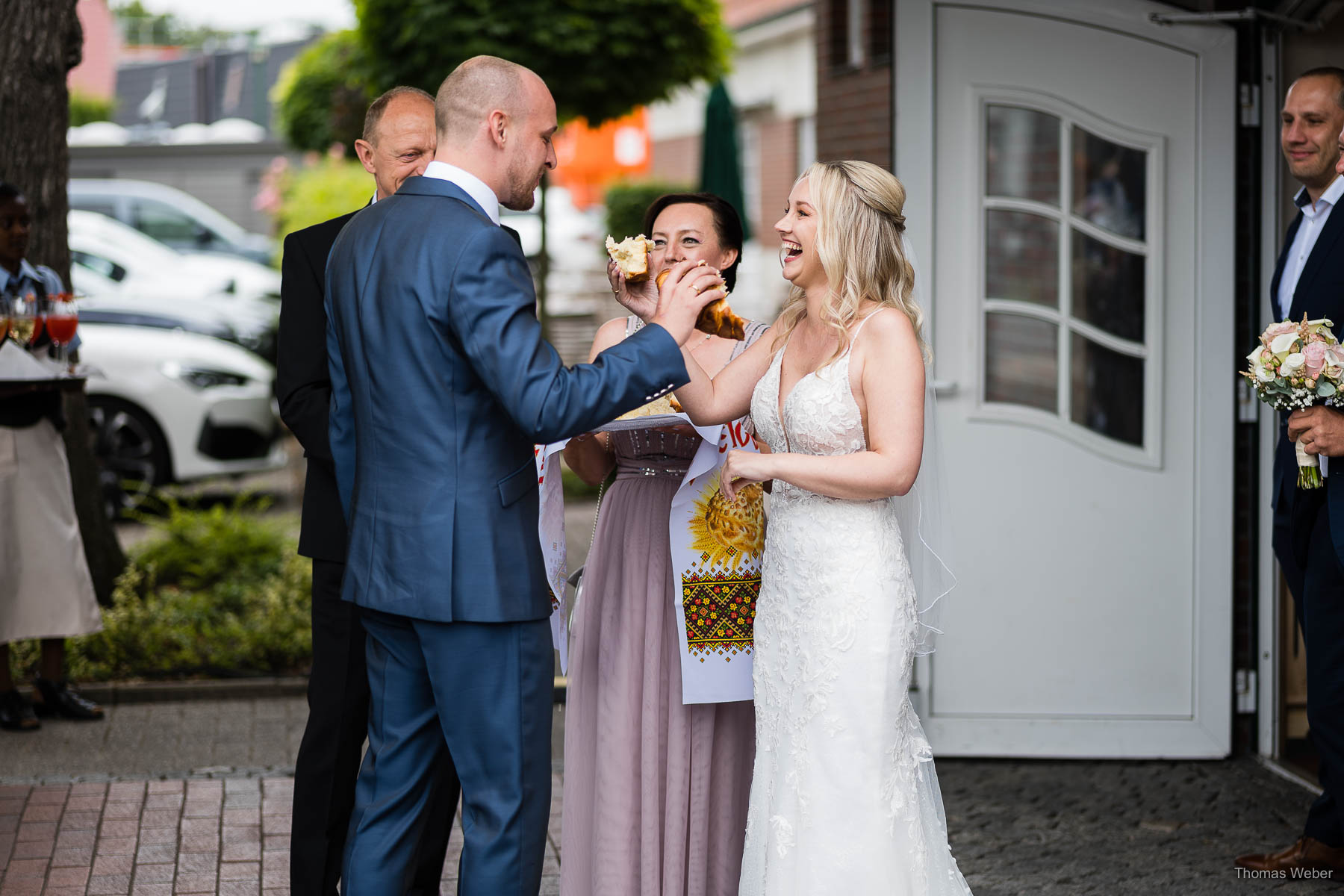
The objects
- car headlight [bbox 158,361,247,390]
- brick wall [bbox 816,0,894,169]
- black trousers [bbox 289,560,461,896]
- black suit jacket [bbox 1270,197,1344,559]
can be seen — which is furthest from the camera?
car headlight [bbox 158,361,247,390]

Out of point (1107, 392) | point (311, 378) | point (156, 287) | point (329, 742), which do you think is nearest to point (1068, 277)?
point (1107, 392)

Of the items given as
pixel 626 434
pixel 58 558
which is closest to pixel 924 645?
pixel 626 434

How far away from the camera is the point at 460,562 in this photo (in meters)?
3.08

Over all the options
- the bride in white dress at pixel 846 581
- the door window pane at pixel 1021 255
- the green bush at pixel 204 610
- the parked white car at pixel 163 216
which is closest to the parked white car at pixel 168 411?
the green bush at pixel 204 610

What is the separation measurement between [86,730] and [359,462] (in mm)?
3419

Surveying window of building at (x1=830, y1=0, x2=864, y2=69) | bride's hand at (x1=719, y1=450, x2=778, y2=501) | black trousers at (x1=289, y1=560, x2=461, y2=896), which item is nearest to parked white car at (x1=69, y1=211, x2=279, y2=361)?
window of building at (x1=830, y1=0, x2=864, y2=69)

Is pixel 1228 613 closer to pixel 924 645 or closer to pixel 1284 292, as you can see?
pixel 1284 292

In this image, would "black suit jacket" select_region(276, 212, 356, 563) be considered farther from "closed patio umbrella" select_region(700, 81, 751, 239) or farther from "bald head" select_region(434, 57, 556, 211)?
"closed patio umbrella" select_region(700, 81, 751, 239)

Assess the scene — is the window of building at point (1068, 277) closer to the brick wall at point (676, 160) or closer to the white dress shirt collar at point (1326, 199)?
the white dress shirt collar at point (1326, 199)

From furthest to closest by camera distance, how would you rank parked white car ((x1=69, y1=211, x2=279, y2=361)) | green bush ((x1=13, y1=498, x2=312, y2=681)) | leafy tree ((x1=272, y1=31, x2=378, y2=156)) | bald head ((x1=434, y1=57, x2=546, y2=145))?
1. leafy tree ((x1=272, y1=31, x2=378, y2=156))
2. parked white car ((x1=69, y1=211, x2=279, y2=361))
3. green bush ((x1=13, y1=498, x2=312, y2=681))
4. bald head ((x1=434, y1=57, x2=546, y2=145))

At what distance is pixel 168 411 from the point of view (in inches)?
410

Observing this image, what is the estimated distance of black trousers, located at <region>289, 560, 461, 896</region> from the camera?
3762 millimetres

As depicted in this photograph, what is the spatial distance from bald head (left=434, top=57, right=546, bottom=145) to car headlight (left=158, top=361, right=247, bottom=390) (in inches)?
313

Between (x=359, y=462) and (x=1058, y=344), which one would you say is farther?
(x=1058, y=344)
